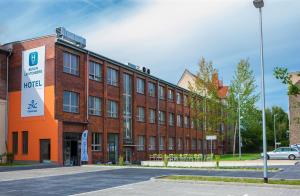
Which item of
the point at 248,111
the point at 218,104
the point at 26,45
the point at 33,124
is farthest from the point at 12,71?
the point at 248,111

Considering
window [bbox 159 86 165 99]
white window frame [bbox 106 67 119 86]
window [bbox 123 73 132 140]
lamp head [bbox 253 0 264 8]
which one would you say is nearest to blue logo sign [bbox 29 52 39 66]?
white window frame [bbox 106 67 119 86]

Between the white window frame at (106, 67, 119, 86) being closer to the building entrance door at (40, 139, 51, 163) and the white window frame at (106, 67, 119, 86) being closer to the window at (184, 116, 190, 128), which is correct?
the building entrance door at (40, 139, 51, 163)

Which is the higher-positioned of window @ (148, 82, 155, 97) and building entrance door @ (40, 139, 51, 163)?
window @ (148, 82, 155, 97)

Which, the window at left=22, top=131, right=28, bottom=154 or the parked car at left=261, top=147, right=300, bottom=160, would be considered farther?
the parked car at left=261, top=147, right=300, bottom=160

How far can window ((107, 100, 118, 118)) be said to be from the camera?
4153 centimetres

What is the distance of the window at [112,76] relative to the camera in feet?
137

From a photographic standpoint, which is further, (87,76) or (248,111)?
(248,111)

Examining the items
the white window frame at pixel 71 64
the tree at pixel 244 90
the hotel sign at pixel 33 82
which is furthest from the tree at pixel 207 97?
the hotel sign at pixel 33 82

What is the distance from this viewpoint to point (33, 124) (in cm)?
3434

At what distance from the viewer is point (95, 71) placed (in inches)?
1558

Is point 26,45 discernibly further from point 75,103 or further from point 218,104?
point 218,104

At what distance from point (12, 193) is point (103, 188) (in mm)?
3583

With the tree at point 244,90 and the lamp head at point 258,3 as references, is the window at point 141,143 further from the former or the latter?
the lamp head at point 258,3

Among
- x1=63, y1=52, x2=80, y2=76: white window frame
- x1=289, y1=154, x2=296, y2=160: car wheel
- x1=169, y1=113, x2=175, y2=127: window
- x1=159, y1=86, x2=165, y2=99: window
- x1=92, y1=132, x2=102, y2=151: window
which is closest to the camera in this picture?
x1=63, y1=52, x2=80, y2=76: white window frame
